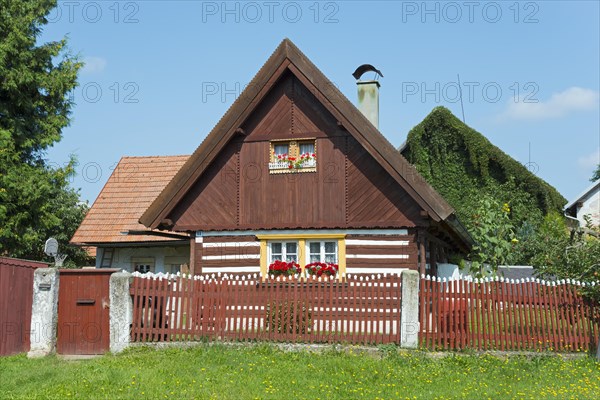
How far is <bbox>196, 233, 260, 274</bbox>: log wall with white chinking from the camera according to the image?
52.7ft

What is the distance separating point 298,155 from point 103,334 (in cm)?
650

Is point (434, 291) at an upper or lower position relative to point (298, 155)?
lower

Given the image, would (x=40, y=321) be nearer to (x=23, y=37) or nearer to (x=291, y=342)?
(x=291, y=342)

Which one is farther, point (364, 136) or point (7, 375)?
point (364, 136)

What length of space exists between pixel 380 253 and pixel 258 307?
394 cm

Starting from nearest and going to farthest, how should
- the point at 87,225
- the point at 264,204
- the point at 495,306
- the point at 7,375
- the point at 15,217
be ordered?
1. the point at 7,375
2. the point at 495,306
3. the point at 264,204
4. the point at 15,217
5. the point at 87,225

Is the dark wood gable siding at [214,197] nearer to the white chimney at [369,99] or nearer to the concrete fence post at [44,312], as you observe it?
the concrete fence post at [44,312]

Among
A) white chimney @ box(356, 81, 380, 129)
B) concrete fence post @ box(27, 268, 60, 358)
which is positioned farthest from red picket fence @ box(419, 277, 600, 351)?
white chimney @ box(356, 81, 380, 129)

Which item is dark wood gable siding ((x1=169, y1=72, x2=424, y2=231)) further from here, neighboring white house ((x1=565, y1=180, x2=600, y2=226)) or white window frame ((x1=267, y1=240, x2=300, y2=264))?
neighboring white house ((x1=565, y1=180, x2=600, y2=226))

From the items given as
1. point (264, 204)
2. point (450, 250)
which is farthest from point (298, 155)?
point (450, 250)

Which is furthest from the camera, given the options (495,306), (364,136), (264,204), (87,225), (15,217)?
(87,225)

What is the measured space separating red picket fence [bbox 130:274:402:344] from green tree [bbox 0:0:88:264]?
33.8 ft

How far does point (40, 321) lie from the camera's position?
12.5 metres

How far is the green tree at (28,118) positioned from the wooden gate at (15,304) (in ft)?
27.6
